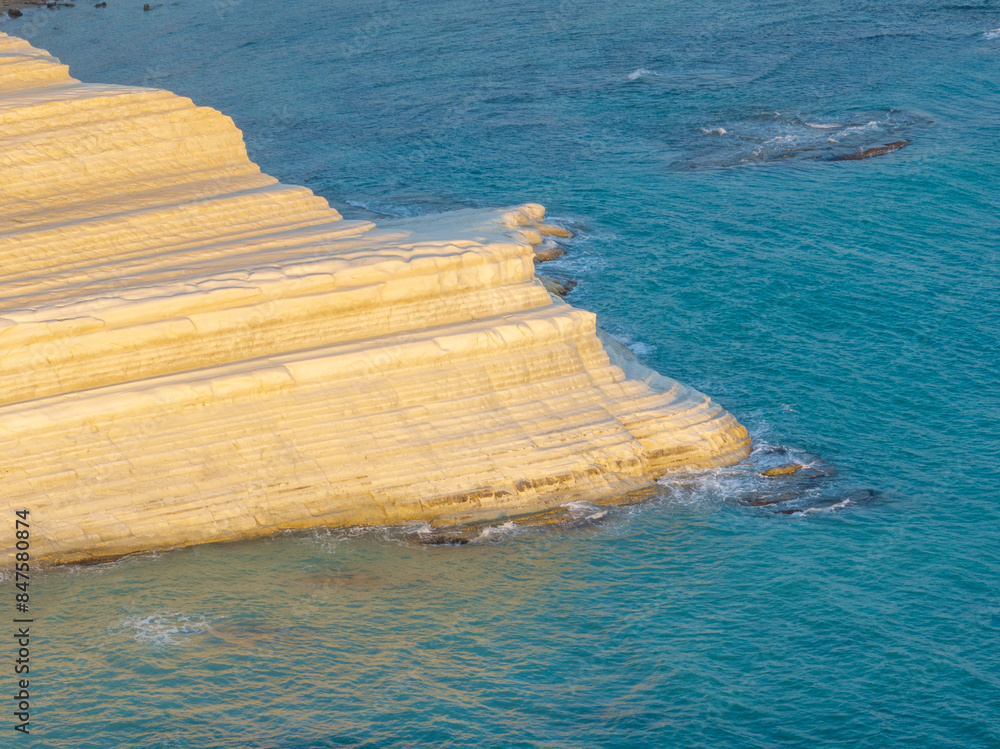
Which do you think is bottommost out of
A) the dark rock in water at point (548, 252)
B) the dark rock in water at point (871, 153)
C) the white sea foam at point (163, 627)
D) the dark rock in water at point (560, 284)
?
the white sea foam at point (163, 627)

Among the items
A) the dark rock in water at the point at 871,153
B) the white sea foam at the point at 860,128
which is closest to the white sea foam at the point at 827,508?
the dark rock in water at the point at 871,153

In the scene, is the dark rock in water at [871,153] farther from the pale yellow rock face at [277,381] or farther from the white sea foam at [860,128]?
the pale yellow rock face at [277,381]

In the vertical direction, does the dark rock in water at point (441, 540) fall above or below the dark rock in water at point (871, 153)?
below


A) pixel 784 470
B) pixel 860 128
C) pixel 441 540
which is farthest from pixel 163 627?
pixel 860 128

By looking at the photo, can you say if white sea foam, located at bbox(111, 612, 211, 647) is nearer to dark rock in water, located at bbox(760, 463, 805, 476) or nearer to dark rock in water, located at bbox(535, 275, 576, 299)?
dark rock in water, located at bbox(760, 463, 805, 476)

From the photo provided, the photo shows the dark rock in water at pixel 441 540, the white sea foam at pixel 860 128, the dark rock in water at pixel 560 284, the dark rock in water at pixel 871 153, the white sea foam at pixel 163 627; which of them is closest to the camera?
the white sea foam at pixel 163 627

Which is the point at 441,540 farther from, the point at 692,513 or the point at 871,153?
the point at 871,153

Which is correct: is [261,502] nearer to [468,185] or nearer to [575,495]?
[575,495]
